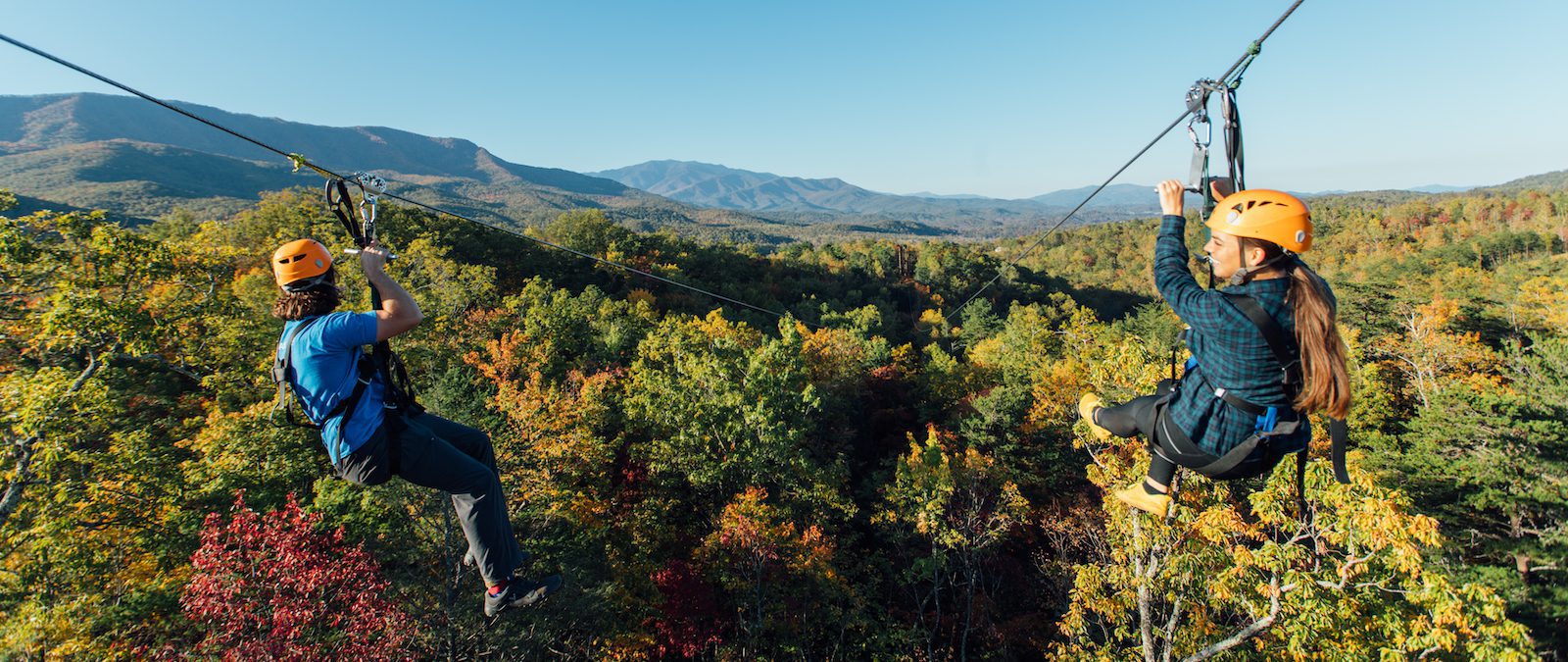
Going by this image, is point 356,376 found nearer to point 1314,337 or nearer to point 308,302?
point 308,302

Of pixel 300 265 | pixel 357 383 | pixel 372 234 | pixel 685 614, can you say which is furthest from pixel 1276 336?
pixel 685 614


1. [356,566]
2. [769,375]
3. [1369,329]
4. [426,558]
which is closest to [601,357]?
[769,375]

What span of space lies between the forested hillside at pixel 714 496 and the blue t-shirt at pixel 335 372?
9025 millimetres

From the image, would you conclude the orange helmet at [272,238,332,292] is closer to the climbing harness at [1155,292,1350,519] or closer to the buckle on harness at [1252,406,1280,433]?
the climbing harness at [1155,292,1350,519]

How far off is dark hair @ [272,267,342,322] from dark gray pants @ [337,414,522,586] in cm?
74

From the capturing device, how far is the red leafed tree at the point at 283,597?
8992 millimetres

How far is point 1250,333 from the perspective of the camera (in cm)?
267

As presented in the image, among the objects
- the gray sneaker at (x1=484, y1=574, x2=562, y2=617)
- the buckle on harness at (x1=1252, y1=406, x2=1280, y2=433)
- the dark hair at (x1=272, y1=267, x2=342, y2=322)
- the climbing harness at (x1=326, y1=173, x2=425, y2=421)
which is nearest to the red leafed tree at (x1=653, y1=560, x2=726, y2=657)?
the gray sneaker at (x1=484, y1=574, x2=562, y2=617)

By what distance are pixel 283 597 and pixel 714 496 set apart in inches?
551

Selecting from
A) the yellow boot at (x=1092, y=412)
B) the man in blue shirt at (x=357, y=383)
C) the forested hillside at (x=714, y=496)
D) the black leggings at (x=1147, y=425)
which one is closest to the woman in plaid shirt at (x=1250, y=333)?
the black leggings at (x=1147, y=425)

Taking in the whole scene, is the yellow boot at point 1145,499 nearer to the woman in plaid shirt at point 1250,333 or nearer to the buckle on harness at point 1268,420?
the woman in plaid shirt at point 1250,333

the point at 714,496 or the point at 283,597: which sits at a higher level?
the point at 283,597

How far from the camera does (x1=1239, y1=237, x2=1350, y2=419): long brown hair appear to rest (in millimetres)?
2629

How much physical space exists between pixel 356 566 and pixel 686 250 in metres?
59.4
